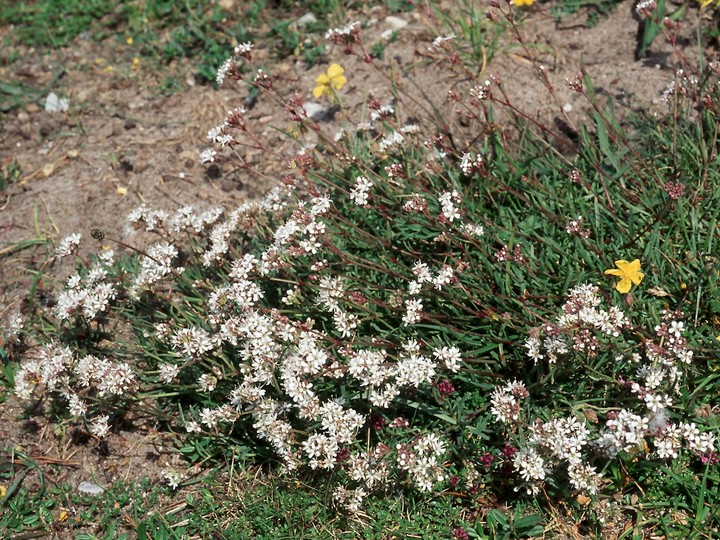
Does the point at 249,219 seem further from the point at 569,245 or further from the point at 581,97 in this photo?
the point at 581,97

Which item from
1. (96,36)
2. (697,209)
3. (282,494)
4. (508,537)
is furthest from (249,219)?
(96,36)

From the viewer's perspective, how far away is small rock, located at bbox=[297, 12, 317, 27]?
5.30 m

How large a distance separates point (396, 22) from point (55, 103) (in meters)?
2.43

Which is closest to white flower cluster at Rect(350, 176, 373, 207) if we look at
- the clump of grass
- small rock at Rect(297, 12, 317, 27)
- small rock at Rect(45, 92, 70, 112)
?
the clump of grass

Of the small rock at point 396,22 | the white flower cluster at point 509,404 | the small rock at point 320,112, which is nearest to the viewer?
the white flower cluster at point 509,404

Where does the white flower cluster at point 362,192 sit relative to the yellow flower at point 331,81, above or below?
above

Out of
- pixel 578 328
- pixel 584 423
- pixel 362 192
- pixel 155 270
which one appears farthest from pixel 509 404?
pixel 155 270

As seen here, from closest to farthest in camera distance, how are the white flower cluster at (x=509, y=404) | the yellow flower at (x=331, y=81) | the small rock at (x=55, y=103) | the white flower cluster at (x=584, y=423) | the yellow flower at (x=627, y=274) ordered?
the white flower cluster at (x=584, y=423), the white flower cluster at (x=509, y=404), the yellow flower at (x=627, y=274), the yellow flower at (x=331, y=81), the small rock at (x=55, y=103)

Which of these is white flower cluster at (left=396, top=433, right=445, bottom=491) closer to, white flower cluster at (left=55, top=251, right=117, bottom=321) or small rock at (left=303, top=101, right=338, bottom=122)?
white flower cluster at (left=55, top=251, right=117, bottom=321)

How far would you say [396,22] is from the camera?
5145mm

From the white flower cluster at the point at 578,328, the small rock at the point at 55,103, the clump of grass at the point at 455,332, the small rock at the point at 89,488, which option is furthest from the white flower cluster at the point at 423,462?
the small rock at the point at 55,103

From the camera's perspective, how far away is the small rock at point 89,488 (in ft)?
11.2

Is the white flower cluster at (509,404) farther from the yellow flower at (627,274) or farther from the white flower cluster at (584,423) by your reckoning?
the yellow flower at (627,274)

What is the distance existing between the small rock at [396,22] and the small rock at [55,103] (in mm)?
2296
